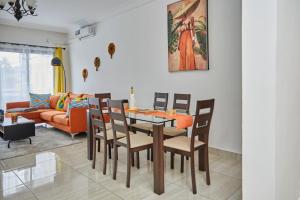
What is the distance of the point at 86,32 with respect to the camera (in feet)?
19.1

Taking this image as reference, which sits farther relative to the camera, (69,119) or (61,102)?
(61,102)

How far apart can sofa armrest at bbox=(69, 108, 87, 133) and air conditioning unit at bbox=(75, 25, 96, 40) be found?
2.39 meters

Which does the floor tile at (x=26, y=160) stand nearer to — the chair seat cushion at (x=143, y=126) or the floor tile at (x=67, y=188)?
the floor tile at (x=67, y=188)

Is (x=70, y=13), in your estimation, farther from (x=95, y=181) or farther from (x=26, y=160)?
(x=95, y=181)

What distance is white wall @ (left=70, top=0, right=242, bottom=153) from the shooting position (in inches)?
122

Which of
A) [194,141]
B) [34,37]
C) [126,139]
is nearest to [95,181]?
[126,139]

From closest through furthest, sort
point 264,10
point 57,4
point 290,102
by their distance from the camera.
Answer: point 264,10
point 290,102
point 57,4

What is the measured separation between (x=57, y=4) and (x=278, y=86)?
14.3ft

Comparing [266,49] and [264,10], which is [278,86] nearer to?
[266,49]

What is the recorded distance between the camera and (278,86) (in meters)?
1.45

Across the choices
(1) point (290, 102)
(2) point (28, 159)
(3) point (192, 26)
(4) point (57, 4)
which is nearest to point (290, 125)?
(1) point (290, 102)

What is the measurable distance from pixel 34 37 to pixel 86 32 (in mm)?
1652

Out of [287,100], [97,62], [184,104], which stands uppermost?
[97,62]

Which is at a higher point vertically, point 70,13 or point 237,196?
point 70,13
